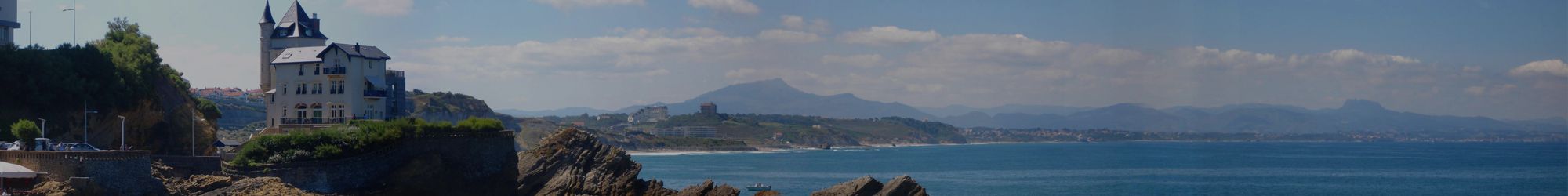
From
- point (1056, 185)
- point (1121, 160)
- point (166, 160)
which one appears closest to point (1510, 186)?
point (1056, 185)

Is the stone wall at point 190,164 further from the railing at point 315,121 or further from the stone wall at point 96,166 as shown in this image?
the railing at point 315,121

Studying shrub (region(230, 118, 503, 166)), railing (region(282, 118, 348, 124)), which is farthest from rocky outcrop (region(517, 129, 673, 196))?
railing (region(282, 118, 348, 124))

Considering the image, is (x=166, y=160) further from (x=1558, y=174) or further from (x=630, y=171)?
(x=1558, y=174)

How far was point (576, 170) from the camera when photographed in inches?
1662

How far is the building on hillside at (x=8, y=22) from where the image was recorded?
142 ft

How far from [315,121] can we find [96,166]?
14.3m

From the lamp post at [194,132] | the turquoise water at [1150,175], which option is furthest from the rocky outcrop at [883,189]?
the turquoise water at [1150,175]

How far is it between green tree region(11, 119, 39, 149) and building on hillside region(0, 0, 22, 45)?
11627 millimetres

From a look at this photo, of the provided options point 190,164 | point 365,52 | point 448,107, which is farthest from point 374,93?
point 448,107

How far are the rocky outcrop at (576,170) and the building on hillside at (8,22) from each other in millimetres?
15780

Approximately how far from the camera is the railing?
44.2 m

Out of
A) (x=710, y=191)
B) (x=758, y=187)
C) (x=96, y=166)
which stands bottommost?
(x=758, y=187)

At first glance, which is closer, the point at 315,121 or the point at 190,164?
the point at 190,164

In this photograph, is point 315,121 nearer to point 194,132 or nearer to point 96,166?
point 194,132
